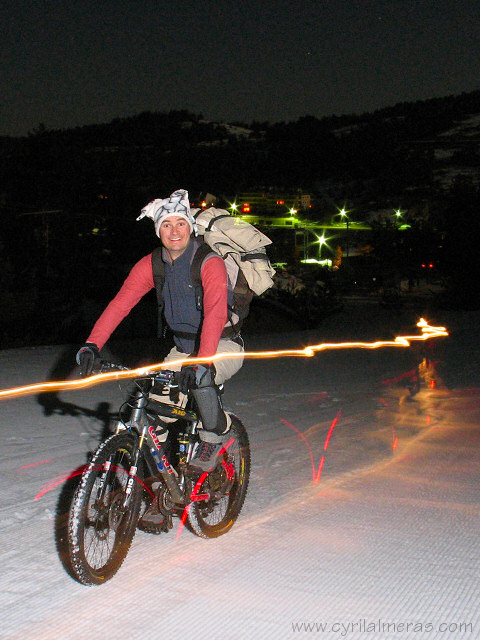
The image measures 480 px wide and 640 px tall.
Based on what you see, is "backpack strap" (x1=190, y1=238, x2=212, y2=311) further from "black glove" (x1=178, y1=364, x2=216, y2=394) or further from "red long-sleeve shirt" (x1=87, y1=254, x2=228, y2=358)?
"black glove" (x1=178, y1=364, x2=216, y2=394)

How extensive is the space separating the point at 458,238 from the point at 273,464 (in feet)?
113

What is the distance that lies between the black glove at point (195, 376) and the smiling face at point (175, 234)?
0.75 m

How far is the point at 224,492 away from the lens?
17.5 feet

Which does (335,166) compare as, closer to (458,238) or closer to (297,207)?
(297,207)

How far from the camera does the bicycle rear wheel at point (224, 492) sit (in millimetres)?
5059

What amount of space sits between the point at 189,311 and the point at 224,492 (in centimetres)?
124

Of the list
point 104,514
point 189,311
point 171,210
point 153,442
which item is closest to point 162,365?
point 189,311

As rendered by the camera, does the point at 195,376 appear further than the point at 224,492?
No

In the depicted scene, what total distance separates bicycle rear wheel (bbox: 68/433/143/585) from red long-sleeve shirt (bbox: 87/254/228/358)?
2.30 feet

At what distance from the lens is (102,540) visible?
421 centimetres

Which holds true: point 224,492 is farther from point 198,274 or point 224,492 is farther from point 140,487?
point 198,274

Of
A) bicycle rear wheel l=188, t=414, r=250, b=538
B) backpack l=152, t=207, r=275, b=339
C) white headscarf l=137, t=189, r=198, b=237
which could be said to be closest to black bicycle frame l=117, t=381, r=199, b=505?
bicycle rear wheel l=188, t=414, r=250, b=538

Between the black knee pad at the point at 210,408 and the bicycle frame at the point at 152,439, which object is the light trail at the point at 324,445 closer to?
the black knee pad at the point at 210,408

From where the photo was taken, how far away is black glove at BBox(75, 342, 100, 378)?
4.29 metres
